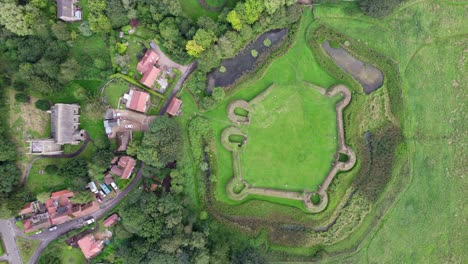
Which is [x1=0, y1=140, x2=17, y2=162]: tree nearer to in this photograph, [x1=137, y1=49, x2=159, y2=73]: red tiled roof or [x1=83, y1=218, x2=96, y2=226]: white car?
[x1=83, y1=218, x2=96, y2=226]: white car

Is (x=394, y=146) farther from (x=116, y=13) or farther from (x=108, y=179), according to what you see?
(x=116, y=13)

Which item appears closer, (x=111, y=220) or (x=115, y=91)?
(x=111, y=220)

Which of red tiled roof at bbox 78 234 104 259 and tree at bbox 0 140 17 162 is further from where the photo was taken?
red tiled roof at bbox 78 234 104 259

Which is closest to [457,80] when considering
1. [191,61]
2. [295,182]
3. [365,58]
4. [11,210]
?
[365,58]

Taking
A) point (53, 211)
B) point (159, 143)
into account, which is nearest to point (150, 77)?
point (159, 143)

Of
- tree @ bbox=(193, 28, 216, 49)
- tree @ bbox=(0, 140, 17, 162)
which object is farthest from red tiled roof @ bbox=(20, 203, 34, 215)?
tree @ bbox=(193, 28, 216, 49)

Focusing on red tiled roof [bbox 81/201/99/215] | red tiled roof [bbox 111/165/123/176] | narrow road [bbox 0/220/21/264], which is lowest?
narrow road [bbox 0/220/21/264]

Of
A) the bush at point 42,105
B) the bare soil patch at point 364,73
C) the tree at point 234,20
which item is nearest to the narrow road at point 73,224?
the bush at point 42,105
